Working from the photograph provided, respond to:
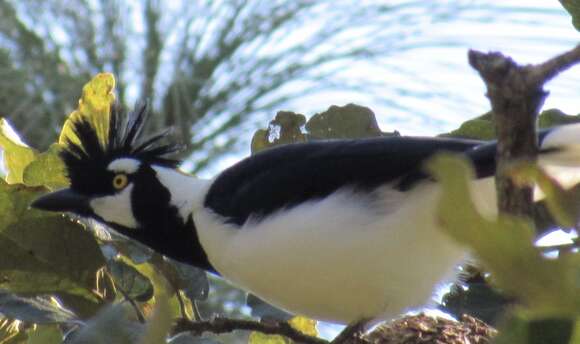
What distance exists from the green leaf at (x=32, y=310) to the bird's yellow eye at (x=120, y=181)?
0.60 meters

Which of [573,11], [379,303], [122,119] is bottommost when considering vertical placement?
[379,303]

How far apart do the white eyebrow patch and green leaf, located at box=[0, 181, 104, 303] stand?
473 millimetres

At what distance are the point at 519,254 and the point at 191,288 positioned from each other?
1.50m

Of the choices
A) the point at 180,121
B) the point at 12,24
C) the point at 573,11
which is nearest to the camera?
the point at 573,11

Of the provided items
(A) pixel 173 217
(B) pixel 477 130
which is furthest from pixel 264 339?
(B) pixel 477 130

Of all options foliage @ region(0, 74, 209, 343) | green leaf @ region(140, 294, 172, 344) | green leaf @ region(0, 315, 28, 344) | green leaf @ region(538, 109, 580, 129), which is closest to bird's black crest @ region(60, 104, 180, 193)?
foliage @ region(0, 74, 209, 343)

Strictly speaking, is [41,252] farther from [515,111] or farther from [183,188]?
[515,111]

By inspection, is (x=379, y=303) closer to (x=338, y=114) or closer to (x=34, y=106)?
(x=338, y=114)

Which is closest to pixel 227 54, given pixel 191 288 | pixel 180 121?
pixel 180 121

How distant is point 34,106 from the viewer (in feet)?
14.0

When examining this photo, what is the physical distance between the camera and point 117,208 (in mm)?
2533

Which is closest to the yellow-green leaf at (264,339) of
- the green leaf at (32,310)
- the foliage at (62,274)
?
the foliage at (62,274)

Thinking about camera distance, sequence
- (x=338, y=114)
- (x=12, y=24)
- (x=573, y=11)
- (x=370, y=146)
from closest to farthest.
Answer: (x=573, y=11)
(x=370, y=146)
(x=338, y=114)
(x=12, y=24)

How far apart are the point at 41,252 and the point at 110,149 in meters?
0.53
